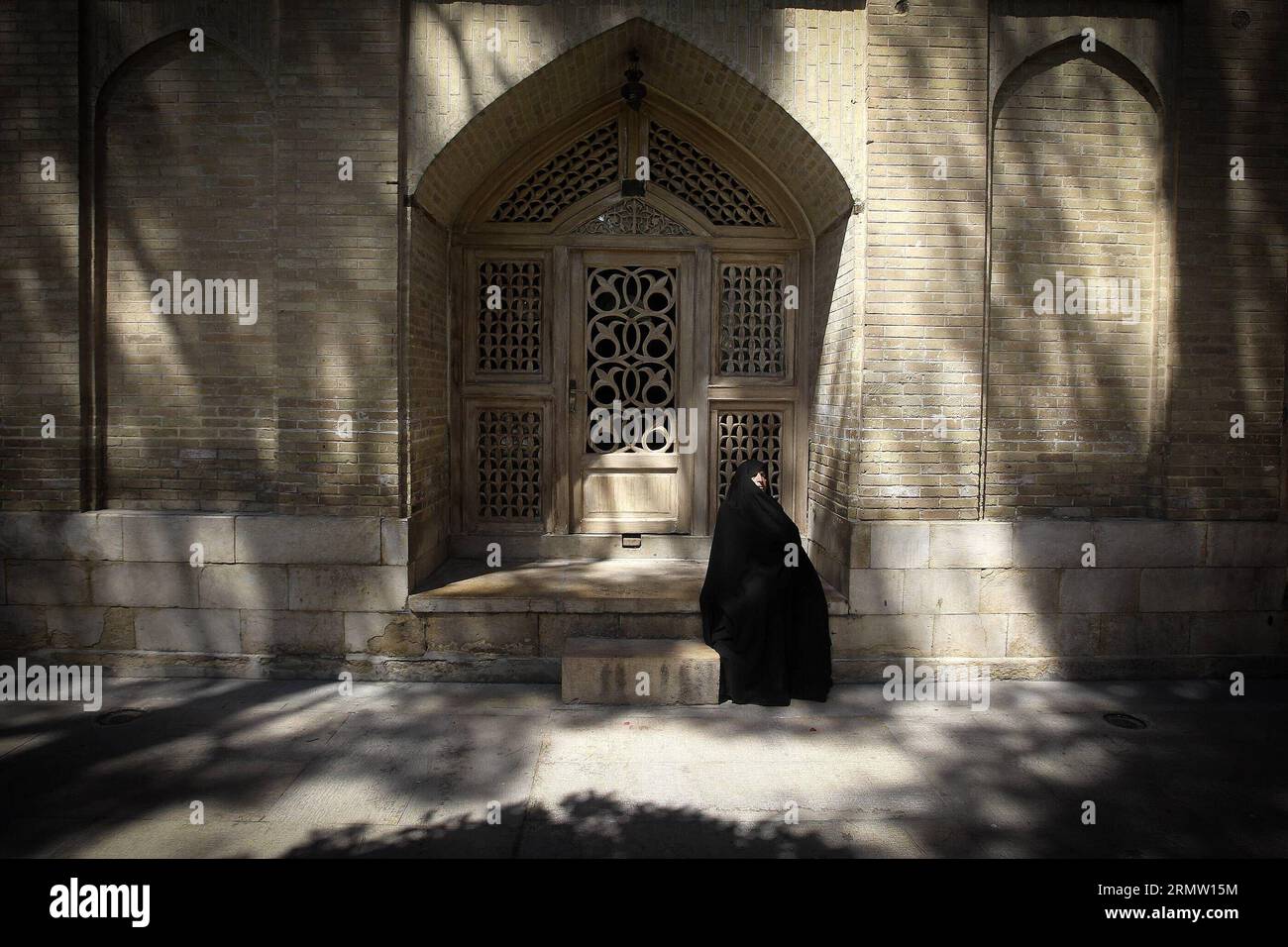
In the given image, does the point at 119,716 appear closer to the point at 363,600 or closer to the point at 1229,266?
the point at 363,600

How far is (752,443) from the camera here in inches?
289

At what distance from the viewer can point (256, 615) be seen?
5965 millimetres

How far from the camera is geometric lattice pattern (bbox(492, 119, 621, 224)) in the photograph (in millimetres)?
7027

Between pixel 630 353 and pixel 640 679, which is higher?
pixel 630 353

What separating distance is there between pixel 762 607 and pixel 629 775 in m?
1.45

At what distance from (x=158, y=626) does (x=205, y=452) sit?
122 cm

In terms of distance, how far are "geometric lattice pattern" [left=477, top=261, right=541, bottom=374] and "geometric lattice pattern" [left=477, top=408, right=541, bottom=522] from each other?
408 millimetres

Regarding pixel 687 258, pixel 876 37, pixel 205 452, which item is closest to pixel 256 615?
pixel 205 452

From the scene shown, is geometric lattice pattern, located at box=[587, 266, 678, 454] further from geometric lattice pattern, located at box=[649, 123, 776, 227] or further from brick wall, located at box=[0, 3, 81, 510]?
brick wall, located at box=[0, 3, 81, 510]

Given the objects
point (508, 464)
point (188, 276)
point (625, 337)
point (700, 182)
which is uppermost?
point (700, 182)

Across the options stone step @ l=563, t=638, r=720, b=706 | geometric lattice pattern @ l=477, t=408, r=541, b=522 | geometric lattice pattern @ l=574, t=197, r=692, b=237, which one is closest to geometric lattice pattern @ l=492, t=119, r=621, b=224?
geometric lattice pattern @ l=574, t=197, r=692, b=237

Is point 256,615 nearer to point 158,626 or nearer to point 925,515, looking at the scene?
point 158,626

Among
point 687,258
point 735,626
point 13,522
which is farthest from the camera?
point 687,258

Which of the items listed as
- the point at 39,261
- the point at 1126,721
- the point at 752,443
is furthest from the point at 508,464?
the point at 1126,721
